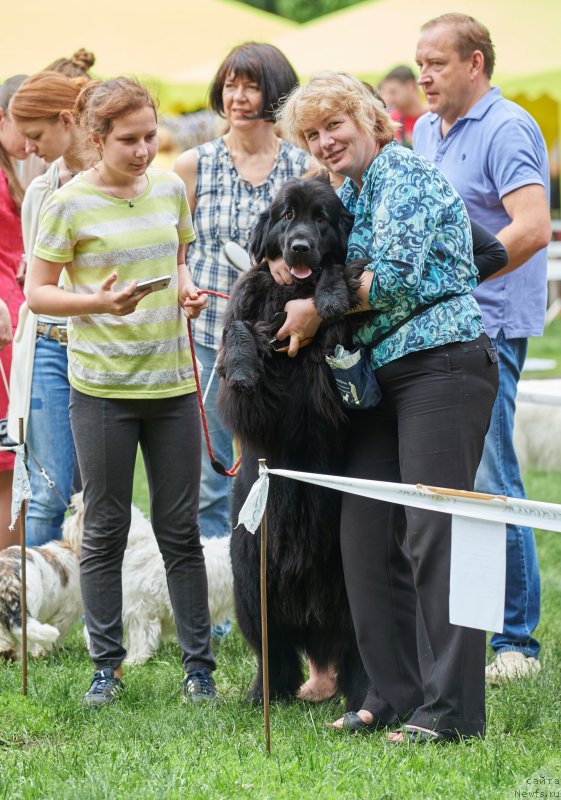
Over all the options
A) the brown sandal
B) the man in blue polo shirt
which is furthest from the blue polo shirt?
the brown sandal

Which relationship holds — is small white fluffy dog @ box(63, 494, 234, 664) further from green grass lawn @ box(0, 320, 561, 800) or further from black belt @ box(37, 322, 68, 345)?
black belt @ box(37, 322, 68, 345)

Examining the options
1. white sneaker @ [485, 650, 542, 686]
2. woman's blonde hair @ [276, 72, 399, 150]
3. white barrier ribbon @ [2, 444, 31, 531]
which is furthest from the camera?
white sneaker @ [485, 650, 542, 686]

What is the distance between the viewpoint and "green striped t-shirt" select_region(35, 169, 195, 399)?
10.9 ft

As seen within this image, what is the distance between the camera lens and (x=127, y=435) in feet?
11.4

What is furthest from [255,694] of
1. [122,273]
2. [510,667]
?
[122,273]

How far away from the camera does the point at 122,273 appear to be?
3.40m

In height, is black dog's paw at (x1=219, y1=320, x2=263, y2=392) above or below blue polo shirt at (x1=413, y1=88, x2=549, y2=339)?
below

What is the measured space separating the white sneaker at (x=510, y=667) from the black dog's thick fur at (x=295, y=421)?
705 mm

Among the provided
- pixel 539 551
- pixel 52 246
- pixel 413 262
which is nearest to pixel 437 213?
pixel 413 262

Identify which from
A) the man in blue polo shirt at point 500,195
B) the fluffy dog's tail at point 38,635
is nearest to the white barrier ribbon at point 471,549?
the man in blue polo shirt at point 500,195

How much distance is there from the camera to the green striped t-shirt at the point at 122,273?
3320 mm

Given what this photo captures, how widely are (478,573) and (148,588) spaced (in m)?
2.10

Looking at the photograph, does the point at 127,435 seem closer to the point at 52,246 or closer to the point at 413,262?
the point at 52,246

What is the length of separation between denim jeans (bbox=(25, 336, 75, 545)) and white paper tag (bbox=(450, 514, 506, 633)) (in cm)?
224
